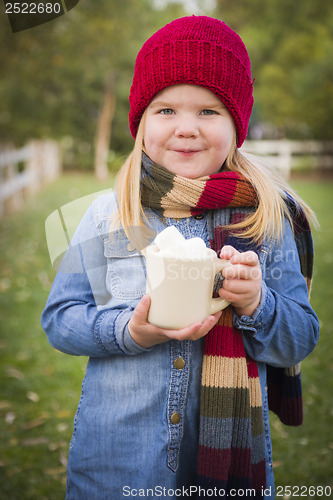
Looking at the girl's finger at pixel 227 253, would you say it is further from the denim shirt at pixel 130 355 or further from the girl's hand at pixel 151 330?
the denim shirt at pixel 130 355

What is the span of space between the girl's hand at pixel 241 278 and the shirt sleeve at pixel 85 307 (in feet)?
0.98

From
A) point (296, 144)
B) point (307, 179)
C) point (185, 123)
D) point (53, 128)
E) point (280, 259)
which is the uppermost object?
point (185, 123)

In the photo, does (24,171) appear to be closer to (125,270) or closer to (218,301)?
(125,270)

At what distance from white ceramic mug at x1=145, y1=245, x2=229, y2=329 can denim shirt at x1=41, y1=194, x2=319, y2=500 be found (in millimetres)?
223

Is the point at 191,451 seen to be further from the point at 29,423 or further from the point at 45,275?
the point at 45,275

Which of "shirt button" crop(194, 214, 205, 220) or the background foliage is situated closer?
"shirt button" crop(194, 214, 205, 220)

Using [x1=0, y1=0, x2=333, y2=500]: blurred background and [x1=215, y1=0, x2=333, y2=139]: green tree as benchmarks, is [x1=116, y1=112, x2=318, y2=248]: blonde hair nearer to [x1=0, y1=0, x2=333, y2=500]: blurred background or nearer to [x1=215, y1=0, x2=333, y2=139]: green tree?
[x1=0, y1=0, x2=333, y2=500]: blurred background

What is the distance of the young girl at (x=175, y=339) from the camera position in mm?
1296

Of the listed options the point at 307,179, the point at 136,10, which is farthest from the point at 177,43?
the point at 307,179

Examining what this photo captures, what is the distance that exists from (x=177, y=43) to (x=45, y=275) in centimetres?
424

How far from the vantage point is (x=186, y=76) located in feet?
4.24

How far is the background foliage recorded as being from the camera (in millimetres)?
6480

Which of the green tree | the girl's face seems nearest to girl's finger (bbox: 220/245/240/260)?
the girl's face

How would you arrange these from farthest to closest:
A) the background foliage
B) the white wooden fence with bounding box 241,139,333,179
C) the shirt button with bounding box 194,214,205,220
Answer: the white wooden fence with bounding box 241,139,333,179, the background foliage, the shirt button with bounding box 194,214,205,220
